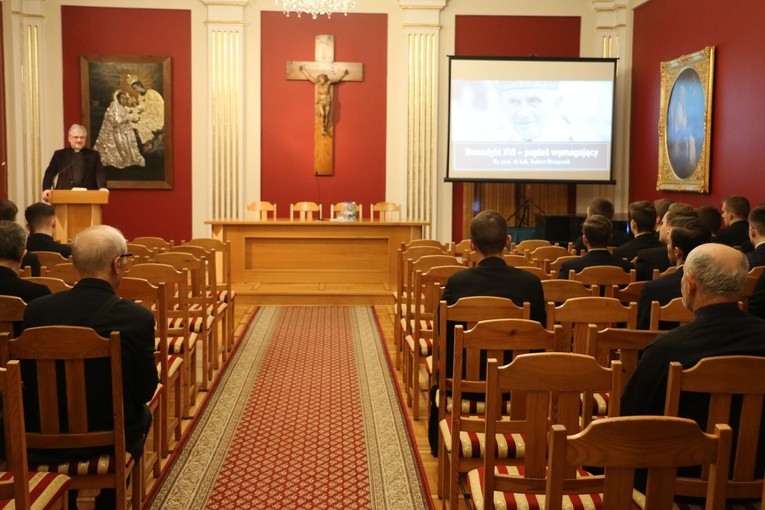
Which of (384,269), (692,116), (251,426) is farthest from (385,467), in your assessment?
(692,116)

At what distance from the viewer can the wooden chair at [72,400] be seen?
2.89 meters

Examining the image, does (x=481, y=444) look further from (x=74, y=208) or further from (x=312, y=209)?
(x=312, y=209)

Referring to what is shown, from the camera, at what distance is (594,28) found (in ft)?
38.9

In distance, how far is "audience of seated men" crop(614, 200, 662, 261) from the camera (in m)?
6.13

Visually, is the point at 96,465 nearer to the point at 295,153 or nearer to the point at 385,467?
the point at 385,467

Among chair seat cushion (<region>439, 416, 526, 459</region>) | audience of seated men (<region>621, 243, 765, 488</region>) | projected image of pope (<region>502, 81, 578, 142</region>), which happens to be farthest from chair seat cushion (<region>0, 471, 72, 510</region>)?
projected image of pope (<region>502, 81, 578, 142</region>)

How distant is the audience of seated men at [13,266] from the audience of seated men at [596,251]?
3.09 metres

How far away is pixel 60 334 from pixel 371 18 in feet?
31.1

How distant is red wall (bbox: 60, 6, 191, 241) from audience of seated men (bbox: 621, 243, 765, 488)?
979cm

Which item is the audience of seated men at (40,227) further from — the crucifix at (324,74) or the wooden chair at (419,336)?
the crucifix at (324,74)

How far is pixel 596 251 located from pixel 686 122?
197 inches

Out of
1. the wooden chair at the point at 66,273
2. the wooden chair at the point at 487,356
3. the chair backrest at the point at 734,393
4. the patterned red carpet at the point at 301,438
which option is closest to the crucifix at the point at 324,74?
the patterned red carpet at the point at 301,438

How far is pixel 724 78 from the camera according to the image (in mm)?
8844

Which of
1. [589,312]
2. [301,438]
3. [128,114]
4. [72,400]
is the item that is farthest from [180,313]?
[128,114]
